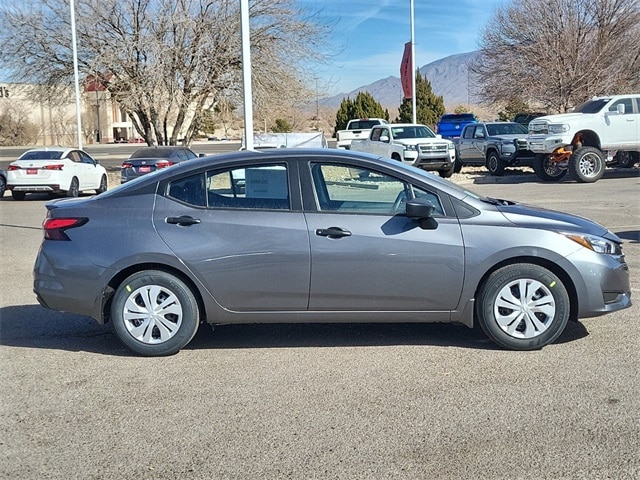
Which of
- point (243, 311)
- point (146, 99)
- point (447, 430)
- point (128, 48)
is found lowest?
point (447, 430)

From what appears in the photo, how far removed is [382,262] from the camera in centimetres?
588

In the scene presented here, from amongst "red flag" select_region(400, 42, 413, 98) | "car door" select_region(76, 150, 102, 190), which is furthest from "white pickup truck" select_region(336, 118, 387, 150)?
"car door" select_region(76, 150, 102, 190)

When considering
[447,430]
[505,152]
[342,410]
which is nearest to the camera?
[447,430]

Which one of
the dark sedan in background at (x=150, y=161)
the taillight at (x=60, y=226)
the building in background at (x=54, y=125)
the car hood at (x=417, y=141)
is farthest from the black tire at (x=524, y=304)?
the building in background at (x=54, y=125)

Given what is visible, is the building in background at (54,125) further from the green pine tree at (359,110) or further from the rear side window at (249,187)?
the rear side window at (249,187)

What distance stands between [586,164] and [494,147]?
431 cm

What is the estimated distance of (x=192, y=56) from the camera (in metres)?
29.0

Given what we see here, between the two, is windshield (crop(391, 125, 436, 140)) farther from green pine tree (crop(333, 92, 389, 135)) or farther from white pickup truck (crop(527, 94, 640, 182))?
green pine tree (crop(333, 92, 389, 135))

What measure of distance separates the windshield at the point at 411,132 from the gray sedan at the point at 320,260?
18.9 metres

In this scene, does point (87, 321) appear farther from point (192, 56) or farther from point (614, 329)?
point (192, 56)

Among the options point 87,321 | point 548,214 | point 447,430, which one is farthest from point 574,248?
point 87,321

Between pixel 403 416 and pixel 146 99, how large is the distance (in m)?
26.3

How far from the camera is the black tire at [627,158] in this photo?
2317cm

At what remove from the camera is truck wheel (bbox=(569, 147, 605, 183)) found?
68.7ft
